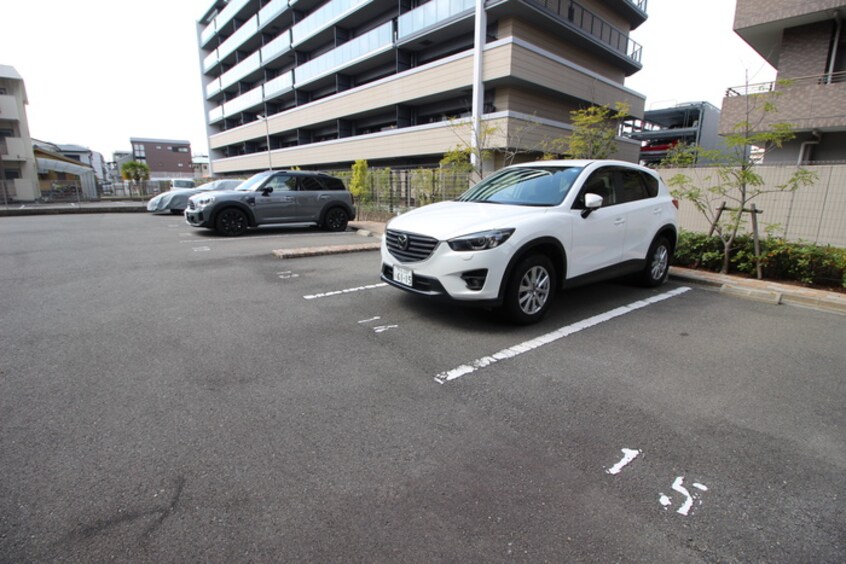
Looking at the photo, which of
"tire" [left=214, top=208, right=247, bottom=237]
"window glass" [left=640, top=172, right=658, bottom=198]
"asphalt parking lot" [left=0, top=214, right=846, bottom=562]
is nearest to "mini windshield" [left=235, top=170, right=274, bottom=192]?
"tire" [left=214, top=208, right=247, bottom=237]

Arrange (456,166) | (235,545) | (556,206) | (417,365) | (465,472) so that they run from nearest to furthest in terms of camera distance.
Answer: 1. (235,545)
2. (465,472)
3. (417,365)
4. (556,206)
5. (456,166)

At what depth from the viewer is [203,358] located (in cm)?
339

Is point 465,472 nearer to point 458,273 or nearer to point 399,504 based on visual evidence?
point 399,504

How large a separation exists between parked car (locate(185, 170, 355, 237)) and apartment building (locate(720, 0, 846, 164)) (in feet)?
39.9

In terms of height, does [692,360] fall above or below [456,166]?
below

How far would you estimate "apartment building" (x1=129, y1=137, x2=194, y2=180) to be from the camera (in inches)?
3108

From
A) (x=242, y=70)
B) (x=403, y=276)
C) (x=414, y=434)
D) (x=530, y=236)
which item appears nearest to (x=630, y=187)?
(x=530, y=236)

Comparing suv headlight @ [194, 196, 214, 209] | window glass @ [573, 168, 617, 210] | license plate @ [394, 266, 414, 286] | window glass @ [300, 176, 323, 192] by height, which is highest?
window glass @ [300, 176, 323, 192]

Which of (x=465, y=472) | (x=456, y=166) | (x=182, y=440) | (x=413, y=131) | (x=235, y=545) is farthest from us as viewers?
(x=413, y=131)

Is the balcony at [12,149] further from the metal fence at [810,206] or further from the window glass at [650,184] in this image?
the metal fence at [810,206]

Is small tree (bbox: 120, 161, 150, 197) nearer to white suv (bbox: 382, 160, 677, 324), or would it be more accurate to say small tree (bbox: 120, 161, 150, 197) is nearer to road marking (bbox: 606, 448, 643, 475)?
white suv (bbox: 382, 160, 677, 324)

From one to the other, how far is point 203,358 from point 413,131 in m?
19.0

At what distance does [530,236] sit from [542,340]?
1018 millimetres

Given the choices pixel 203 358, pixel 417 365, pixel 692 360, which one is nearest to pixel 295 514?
pixel 417 365
